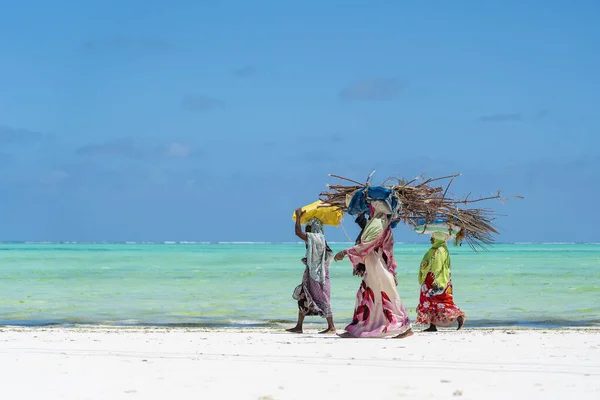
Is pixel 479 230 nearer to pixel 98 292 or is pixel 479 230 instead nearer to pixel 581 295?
pixel 581 295

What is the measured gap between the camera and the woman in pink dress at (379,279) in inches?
385

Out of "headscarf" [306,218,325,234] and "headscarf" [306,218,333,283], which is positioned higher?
"headscarf" [306,218,325,234]

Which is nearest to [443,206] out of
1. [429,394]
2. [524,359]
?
[524,359]

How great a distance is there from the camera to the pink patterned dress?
9.80m

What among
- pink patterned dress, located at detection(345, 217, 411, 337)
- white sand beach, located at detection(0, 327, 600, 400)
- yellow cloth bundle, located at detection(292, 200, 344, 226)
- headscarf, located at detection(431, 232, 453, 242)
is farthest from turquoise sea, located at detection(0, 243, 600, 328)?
white sand beach, located at detection(0, 327, 600, 400)

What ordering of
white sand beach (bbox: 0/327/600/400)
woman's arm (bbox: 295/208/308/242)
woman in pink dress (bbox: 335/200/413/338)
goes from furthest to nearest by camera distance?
woman's arm (bbox: 295/208/308/242) < woman in pink dress (bbox: 335/200/413/338) < white sand beach (bbox: 0/327/600/400)

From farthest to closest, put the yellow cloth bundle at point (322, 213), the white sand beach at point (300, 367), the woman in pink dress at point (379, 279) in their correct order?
the yellow cloth bundle at point (322, 213) → the woman in pink dress at point (379, 279) → the white sand beach at point (300, 367)

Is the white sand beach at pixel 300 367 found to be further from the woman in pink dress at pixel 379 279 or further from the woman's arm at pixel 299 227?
the woman's arm at pixel 299 227

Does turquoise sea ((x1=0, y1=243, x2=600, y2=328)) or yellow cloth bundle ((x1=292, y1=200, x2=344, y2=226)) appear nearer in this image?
yellow cloth bundle ((x1=292, y1=200, x2=344, y2=226))

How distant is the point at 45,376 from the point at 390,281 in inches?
164

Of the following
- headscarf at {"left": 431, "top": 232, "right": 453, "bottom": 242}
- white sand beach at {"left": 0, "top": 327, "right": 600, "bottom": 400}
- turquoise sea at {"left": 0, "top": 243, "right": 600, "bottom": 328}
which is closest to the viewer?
white sand beach at {"left": 0, "top": 327, "right": 600, "bottom": 400}

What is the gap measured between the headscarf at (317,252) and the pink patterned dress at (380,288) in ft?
2.79

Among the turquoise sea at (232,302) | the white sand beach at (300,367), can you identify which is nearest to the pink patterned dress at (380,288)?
the white sand beach at (300,367)

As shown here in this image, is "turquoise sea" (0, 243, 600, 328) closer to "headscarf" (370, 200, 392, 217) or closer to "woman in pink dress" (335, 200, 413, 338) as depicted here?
"woman in pink dress" (335, 200, 413, 338)
